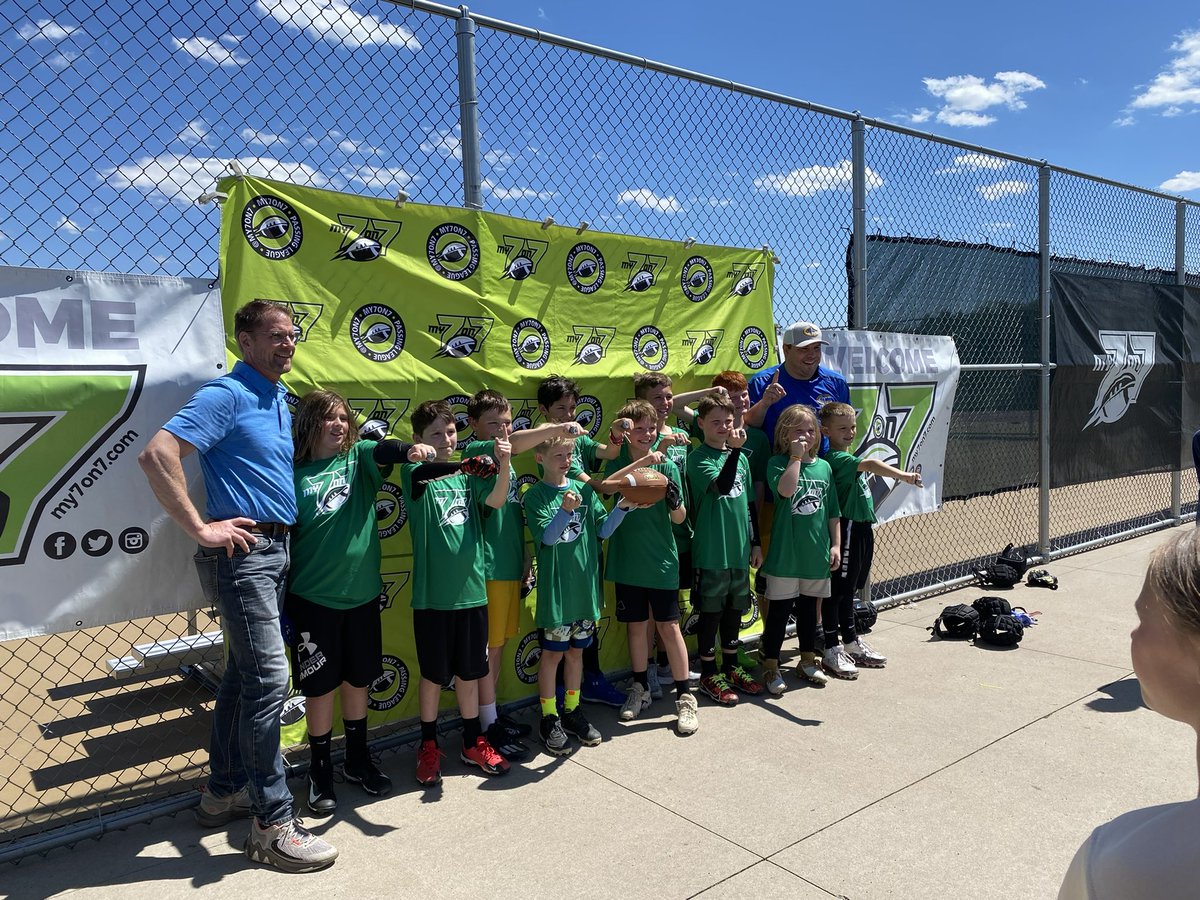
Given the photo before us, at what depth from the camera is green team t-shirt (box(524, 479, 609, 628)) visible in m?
4.27

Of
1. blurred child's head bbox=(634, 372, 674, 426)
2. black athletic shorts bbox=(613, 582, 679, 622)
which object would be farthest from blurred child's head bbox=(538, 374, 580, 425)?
black athletic shorts bbox=(613, 582, 679, 622)

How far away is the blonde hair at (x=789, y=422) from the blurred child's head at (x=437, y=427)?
210cm

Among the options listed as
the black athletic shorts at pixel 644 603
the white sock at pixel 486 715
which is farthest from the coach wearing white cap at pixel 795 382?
the white sock at pixel 486 715

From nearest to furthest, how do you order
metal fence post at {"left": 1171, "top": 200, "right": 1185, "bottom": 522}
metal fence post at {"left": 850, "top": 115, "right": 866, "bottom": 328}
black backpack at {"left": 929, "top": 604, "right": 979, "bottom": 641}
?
1. black backpack at {"left": 929, "top": 604, "right": 979, "bottom": 641}
2. metal fence post at {"left": 850, "top": 115, "right": 866, "bottom": 328}
3. metal fence post at {"left": 1171, "top": 200, "right": 1185, "bottom": 522}

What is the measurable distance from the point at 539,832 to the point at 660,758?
91 centimetres

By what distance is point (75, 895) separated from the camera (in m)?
3.09

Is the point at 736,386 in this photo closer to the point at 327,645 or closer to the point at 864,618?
the point at 864,618

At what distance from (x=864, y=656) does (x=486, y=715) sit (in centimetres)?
265

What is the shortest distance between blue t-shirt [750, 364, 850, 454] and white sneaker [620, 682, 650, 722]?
179 centimetres

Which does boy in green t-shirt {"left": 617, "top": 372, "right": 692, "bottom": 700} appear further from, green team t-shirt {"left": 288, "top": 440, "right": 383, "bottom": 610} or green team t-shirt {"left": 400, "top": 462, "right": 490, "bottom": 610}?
green team t-shirt {"left": 288, "top": 440, "right": 383, "bottom": 610}

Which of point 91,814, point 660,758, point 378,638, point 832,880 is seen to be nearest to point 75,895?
point 91,814

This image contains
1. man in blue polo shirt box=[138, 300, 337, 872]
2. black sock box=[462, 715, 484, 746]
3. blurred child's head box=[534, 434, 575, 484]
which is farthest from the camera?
blurred child's head box=[534, 434, 575, 484]

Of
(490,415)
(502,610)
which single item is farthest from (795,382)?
(502,610)

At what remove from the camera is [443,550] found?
388 centimetres
